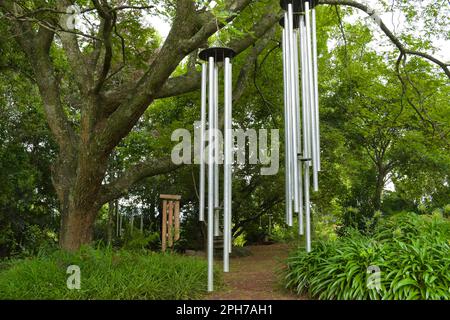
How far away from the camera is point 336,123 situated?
12.0 metres

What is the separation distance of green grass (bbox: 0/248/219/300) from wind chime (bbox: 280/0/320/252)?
171 centimetres

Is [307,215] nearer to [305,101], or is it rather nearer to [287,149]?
[287,149]

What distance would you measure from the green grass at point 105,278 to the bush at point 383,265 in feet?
4.29

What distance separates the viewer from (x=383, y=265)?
14.6 ft

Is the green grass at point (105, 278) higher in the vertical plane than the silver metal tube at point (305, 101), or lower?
lower

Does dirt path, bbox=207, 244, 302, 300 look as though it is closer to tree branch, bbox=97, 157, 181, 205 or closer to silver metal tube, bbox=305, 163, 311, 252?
silver metal tube, bbox=305, 163, 311, 252

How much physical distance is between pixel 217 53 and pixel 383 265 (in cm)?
295

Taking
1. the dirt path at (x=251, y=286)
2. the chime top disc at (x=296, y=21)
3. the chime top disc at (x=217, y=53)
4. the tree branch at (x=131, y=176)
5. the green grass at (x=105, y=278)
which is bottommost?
the dirt path at (x=251, y=286)

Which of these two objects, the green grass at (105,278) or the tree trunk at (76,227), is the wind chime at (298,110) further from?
the tree trunk at (76,227)

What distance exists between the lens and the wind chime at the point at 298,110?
14.6 ft

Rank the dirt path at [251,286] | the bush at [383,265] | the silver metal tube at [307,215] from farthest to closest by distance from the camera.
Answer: the dirt path at [251,286]
the silver metal tube at [307,215]
the bush at [383,265]

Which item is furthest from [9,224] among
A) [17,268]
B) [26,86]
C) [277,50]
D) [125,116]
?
[277,50]

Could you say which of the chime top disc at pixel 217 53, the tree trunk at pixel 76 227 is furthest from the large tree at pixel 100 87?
the chime top disc at pixel 217 53
